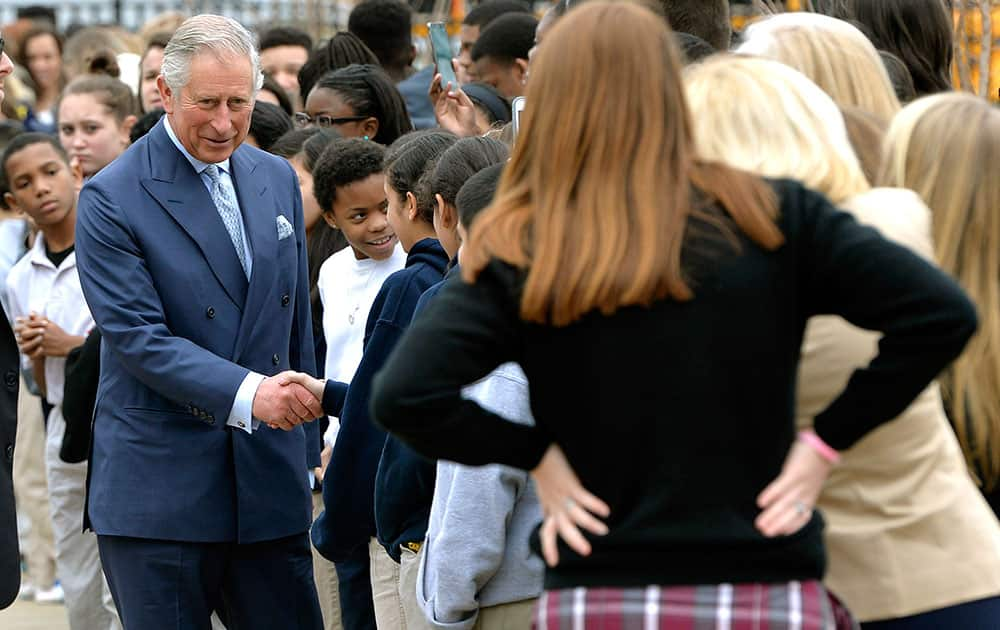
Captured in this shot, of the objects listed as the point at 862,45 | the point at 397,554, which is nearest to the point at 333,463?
the point at 397,554

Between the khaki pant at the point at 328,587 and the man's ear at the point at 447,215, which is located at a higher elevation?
the man's ear at the point at 447,215

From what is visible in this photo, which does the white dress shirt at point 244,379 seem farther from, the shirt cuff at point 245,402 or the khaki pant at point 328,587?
the khaki pant at point 328,587

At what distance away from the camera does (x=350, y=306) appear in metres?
5.29

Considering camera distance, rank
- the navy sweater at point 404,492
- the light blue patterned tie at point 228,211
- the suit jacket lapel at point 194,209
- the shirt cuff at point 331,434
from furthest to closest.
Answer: the shirt cuff at point 331,434 < the light blue patterned tie at point 228,211 < the suit jacket lapel at point 194,209 < the navy sweater at point 404,492

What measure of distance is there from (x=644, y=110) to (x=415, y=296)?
1819 millimetres

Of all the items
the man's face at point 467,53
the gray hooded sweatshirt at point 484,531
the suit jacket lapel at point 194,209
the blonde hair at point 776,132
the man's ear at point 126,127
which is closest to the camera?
the blonde hair at point 776,132

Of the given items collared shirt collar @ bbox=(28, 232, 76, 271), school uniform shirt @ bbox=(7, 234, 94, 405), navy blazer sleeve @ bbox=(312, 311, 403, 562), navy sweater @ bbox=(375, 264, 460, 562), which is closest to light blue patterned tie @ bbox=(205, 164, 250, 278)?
navy blazer sleeve @ bbox=(312, 311, 403, 562)

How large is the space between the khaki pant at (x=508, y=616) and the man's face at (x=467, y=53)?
15.7ft

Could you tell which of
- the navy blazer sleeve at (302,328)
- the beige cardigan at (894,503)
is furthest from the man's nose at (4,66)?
the beige cardigan at (894,503)

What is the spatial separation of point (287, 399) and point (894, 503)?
212 cm

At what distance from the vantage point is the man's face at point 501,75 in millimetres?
7859

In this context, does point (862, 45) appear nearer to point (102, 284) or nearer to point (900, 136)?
point (900, 136)

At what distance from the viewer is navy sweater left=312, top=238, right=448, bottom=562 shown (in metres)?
4.23

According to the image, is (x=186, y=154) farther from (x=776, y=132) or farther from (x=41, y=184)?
(x=41, y=184)
